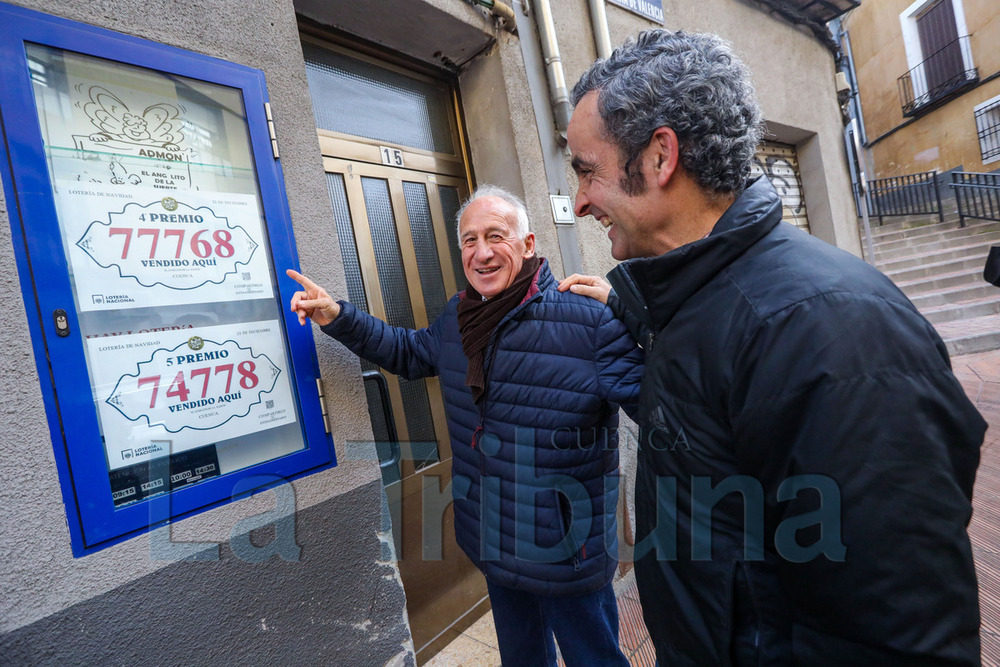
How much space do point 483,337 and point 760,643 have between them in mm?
1182

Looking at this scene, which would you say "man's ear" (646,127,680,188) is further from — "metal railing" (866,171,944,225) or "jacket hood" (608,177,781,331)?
"metal railing" (866,171,944,225)

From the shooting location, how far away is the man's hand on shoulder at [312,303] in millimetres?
1861

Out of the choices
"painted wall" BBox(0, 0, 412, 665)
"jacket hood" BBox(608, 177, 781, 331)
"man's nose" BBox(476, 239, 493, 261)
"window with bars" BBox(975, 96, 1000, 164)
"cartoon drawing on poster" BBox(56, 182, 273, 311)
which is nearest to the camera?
"jacket hood" BBox(608, 177, 781, 331)

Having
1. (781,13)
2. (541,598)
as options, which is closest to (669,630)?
(541,598)

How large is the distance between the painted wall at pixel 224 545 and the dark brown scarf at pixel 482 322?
1.87 ft

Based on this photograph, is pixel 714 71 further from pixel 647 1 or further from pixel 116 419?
pixel 647 1

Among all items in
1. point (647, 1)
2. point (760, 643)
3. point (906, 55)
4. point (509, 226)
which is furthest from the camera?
point (906, 55)

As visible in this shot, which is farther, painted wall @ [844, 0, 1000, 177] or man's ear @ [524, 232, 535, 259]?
painted wall @ [844, 0, 1000, 177]

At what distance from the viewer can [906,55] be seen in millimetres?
15703

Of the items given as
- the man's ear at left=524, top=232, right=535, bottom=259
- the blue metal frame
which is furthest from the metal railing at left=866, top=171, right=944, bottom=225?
the blue metal frame

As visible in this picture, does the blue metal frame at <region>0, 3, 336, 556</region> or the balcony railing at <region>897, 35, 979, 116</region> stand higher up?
the balcony railing at <region>897, 35, 979, 116</region>

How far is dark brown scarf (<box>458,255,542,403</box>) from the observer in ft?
5.92

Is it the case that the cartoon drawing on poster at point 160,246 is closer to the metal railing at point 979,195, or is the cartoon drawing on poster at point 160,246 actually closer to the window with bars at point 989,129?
the metal railing at point 979,195

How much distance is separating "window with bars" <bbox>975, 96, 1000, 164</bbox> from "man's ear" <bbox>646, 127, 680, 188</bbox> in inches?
708
